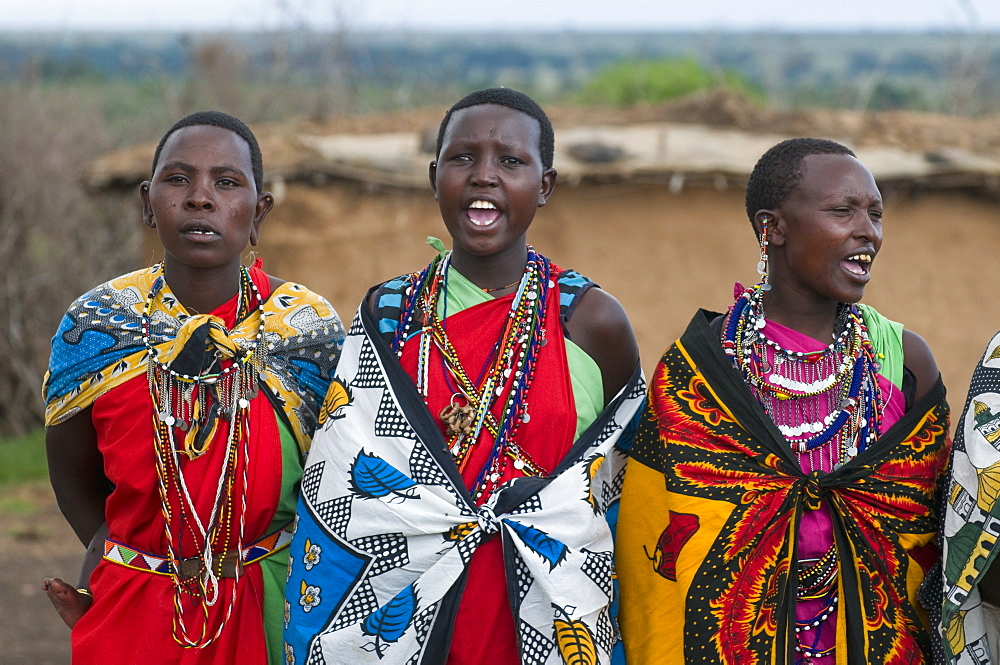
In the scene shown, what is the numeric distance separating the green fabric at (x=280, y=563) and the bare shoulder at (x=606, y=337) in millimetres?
790

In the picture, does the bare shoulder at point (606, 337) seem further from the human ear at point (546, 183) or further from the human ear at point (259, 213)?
the human ear at point (259, 213)

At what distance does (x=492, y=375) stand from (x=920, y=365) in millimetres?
1060

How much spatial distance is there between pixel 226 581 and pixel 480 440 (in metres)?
0.75

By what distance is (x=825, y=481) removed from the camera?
9.09 feet

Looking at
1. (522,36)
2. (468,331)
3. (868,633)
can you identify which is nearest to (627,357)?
(468,331)

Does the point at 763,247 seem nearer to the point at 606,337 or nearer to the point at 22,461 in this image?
the point at 606,337

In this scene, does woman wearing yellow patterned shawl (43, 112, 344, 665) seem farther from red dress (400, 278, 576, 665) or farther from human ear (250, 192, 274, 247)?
red dress (400, 278, 576, 665)

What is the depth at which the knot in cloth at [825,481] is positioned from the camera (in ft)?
9.07

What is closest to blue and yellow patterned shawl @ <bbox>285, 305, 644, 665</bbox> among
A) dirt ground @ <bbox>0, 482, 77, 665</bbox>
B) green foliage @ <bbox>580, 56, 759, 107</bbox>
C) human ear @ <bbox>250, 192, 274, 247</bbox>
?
human ear @ <bbox>250, 192, 274, 247</bbox>

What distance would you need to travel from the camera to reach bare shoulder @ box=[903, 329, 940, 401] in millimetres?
2916

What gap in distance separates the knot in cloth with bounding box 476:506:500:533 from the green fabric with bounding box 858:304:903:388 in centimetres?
101

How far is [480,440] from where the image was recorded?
2.86 metres

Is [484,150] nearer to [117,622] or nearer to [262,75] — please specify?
[117,622]

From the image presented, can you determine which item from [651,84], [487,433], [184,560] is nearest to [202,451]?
[184,560]
